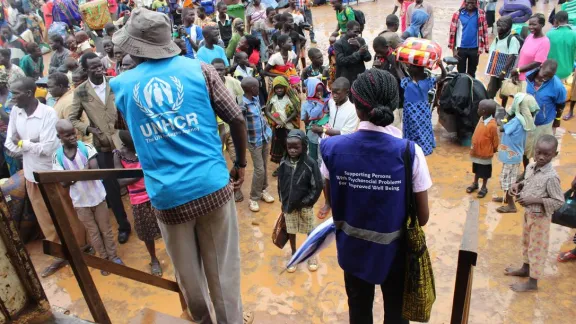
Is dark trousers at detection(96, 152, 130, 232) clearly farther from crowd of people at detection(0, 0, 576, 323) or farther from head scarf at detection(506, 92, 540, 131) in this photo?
head scarf at detection(506, 92, 540, 131)

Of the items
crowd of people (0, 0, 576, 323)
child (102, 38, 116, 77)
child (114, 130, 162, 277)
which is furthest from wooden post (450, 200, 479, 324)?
child (102, 38, 116, 77)

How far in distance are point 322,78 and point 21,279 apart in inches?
236

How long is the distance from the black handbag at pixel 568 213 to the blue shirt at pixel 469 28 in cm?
433

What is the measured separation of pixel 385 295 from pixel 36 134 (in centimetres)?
397

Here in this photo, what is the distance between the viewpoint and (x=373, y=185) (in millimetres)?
2277

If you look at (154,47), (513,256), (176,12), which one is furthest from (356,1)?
(154,47)

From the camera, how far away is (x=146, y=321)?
7.45ft

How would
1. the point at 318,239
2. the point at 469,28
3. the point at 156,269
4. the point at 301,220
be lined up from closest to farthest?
the point at 318,239 < the point at 301,220 < the point at 156,269 < the point at 469,28

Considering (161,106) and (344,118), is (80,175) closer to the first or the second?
(161,106)

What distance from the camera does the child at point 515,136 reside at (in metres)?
5.27

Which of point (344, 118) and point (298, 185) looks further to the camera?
point (344, 118)

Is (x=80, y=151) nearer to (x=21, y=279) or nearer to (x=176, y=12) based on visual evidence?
(x=21, y=279)

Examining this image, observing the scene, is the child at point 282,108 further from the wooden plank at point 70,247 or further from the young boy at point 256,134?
the wooden plank at point 70,247

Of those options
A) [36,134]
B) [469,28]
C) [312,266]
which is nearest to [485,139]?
[312,266]
